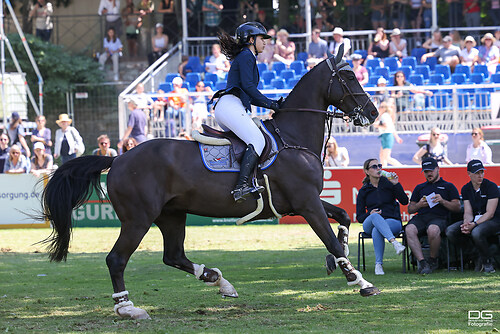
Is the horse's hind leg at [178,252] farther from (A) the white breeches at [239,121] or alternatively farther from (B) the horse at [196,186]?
(A) the white breeches at [239,121]

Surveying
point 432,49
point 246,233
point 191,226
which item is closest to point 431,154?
point 246,233

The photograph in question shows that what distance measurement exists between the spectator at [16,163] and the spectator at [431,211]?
35.6ft

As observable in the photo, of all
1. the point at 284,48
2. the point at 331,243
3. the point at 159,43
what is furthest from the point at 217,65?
→ the point at 331,243

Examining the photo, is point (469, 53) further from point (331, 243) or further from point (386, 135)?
point (331, 243)

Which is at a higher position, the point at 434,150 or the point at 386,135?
the point at 386,135

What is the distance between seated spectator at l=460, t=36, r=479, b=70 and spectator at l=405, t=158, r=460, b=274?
12.5 meters

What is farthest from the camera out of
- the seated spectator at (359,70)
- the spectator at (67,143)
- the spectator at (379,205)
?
the seated spectator at (359,70)

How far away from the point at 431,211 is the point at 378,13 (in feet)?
54.0

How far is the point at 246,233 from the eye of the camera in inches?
695

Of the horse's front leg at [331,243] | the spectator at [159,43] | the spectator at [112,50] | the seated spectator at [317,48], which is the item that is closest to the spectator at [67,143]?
the spectator at [159,43]

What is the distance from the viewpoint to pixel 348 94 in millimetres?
9422

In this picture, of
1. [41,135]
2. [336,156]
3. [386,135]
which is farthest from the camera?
[41,135]

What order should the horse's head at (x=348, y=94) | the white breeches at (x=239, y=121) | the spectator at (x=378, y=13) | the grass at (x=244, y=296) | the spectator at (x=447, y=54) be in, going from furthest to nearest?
the spectator at (x=378, y=13) → the spectator at (x=447, y=54) → the horse's head at (x=348, y=94) → the white breeches at (x=239, y=121) → the grass at (x=244, y=296)

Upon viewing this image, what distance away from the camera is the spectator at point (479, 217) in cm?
1133
